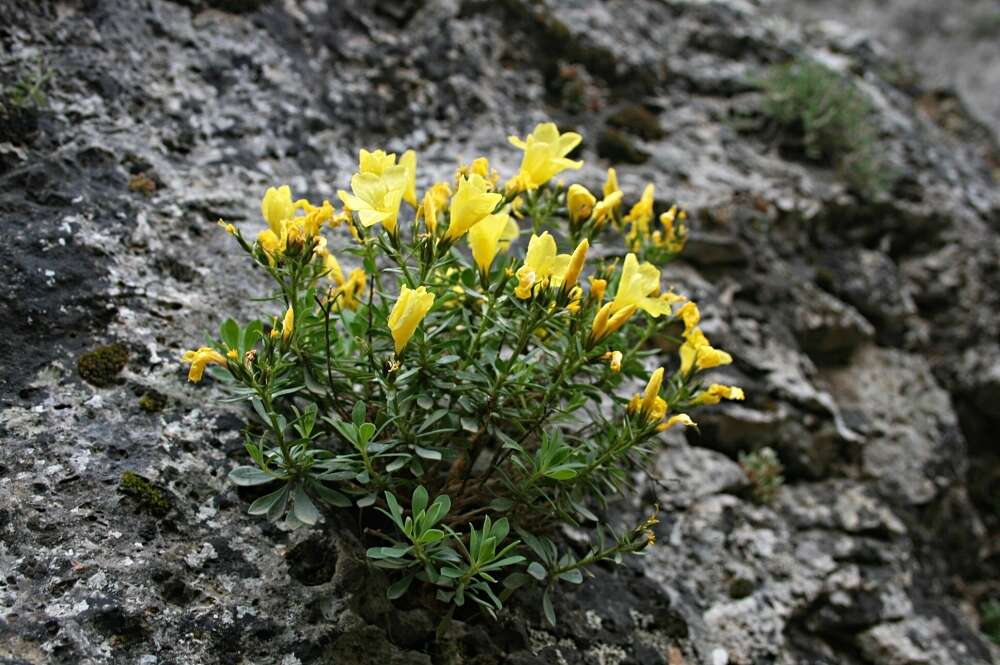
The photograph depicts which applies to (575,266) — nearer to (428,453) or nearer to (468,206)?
(468,206)

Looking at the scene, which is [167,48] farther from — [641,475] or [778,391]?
[778,391]

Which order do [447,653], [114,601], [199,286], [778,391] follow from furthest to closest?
[778,391]
[199,286]
[447,653]
[114,601]

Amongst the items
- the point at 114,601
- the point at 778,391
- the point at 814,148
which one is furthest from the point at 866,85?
the point at 114,601

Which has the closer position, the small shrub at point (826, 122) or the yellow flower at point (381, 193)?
the yellow flower at point (381, 193)

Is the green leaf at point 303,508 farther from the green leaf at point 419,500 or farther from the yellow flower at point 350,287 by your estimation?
the yellow flower at point 350,287

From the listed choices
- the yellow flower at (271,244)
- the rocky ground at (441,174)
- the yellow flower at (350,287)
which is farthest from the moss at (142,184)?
the yellow flower at (271,244)

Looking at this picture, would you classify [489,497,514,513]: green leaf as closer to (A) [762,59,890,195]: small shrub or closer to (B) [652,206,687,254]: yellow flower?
(B) [652,206,687,254]: yellow flower

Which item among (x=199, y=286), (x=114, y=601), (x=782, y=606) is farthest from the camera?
(x=782, y=606)
